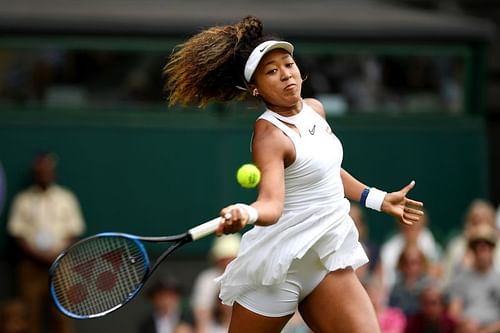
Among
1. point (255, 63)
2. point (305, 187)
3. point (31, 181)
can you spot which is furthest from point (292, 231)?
point (31, 181)

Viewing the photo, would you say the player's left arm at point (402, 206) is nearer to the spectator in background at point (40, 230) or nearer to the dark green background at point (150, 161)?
the spectator in background at point (40, 230)

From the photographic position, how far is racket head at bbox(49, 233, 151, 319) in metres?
5.97

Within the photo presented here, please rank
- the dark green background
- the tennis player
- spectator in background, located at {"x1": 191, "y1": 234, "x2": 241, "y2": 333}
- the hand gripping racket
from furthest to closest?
the dark green background
spectator in background, located at {"x1": 191, "y1": 234, "x2": 241, "y2": 333}
the tennis player
the hand gripping racket

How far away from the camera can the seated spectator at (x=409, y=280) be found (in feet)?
33.0

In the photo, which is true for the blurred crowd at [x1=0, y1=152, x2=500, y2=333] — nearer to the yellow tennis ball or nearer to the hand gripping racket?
the hand gripping racket

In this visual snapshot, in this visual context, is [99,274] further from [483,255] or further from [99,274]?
[483,255]

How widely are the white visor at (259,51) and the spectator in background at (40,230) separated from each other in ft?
18.6

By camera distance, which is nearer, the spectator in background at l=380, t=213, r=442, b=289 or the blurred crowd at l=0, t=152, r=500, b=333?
the blurred crowd at l=0, t=152, r=500, b=333

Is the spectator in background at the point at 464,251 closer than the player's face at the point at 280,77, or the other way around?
the player's face at the point at 280,77

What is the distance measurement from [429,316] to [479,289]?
42 centimetres

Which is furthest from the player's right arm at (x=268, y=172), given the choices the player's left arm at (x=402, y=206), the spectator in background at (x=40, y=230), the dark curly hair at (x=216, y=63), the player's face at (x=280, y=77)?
the spectator in background at (x=40, y=230)

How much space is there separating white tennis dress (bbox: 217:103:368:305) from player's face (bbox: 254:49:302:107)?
88 mm

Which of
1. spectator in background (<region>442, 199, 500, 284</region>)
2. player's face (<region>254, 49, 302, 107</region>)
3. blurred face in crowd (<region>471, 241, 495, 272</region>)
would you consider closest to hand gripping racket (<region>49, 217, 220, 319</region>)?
player's face (<region>254, 49, 302, 107</region>)

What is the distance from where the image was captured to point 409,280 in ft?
33.4
